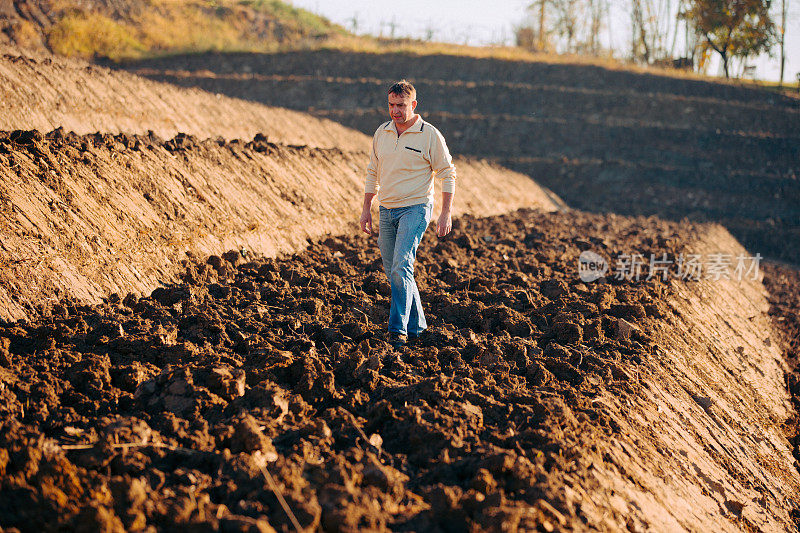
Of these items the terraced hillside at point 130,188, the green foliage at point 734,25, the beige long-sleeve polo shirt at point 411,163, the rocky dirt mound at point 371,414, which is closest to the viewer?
the rocky dirt mound at point 371,414

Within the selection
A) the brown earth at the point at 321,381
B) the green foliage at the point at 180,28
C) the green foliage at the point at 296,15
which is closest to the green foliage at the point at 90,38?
the green foliage at the point at 180,28

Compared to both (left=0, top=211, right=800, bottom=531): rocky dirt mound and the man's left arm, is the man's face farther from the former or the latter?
(left=0, top=211, right=800, bottom=531): rocky dirt mound

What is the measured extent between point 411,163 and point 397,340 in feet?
4.32

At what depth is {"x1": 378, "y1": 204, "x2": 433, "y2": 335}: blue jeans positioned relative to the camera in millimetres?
5027

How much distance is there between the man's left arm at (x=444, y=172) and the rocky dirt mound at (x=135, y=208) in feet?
8.91

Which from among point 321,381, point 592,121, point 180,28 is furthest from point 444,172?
point 180,28

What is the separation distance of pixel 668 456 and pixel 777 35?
116ft

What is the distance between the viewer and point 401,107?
15.8 ft

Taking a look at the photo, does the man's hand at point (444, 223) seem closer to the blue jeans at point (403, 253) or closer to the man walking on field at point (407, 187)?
the man walking on field at point (407, 187)

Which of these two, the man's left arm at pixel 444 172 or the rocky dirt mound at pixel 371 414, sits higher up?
the man's left arm at pixel 444 172

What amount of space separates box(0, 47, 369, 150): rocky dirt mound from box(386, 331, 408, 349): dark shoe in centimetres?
628

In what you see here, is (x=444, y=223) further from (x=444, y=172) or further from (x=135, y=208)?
(x=135, y=208)

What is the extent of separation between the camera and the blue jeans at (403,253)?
503 cm

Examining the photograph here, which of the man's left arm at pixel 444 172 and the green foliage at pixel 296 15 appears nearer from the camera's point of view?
the man's left arm at pixel 444 172
